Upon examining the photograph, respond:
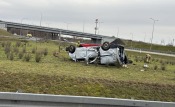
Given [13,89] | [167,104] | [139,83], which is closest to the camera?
[167,104]

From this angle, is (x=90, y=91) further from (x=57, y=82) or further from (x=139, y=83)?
(x=139, y=83)

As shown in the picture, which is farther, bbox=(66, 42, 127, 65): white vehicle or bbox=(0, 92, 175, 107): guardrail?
bbox=(66, 42, 127, 65): white vehicle

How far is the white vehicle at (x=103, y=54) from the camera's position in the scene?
17828 millimetres

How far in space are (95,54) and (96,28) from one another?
400ft

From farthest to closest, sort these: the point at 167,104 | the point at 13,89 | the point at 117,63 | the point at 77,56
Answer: the point at 77,56 < the point at 117,63 < the point at 13,89 < the point at 167,104

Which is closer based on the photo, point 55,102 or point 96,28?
point 55,102

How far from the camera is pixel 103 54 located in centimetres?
1806

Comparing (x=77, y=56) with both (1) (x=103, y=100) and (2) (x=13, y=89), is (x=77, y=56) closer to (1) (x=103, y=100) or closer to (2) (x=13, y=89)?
(2) (x=13, y=89)

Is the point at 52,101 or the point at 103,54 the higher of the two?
the point at 103,54

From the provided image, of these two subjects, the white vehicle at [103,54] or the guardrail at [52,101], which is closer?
the guardrail at [52,101]

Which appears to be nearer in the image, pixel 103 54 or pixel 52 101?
pixel 52 101

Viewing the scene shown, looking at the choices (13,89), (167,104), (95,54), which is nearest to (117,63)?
(95,54)

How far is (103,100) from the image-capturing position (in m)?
6.74

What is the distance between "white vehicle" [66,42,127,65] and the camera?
17.8 m
